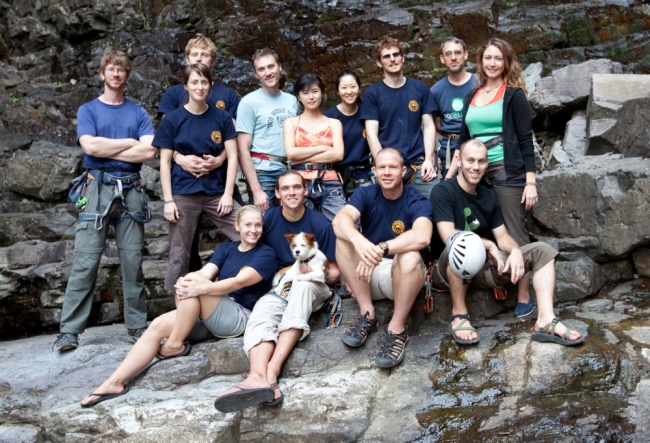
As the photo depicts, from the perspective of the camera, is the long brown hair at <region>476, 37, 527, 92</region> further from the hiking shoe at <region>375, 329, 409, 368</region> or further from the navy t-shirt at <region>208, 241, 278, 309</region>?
the navy t-shirt at <region>208, 241, 278, 309</region>

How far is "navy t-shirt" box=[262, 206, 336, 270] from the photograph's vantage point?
16.6 feet

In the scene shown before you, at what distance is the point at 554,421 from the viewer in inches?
153

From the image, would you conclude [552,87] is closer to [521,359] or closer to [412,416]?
[521,359]

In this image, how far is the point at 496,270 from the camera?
4.79m

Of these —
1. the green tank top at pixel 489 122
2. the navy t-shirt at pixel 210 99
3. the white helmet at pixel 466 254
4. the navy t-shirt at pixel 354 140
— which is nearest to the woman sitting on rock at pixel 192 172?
the navy t-shirt at pixel 210 99

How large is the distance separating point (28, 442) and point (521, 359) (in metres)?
3.32

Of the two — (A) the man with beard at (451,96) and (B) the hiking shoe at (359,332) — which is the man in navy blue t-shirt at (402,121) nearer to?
(A) the man with beard at (451,96)

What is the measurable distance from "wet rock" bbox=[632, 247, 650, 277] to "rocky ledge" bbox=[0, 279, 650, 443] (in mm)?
771

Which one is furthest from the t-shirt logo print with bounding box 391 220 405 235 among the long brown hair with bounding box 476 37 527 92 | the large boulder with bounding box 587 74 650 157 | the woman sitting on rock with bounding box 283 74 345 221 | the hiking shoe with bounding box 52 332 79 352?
the large boulder with bounding box 587 74 650 157

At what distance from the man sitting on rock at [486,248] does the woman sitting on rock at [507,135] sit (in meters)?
0.20

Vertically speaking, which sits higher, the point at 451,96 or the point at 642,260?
the point at 451,96

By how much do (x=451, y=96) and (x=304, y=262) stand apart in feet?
6.53

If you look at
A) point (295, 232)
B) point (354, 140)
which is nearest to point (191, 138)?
point (295, 232)

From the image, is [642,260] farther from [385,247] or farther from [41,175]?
[41,175]
